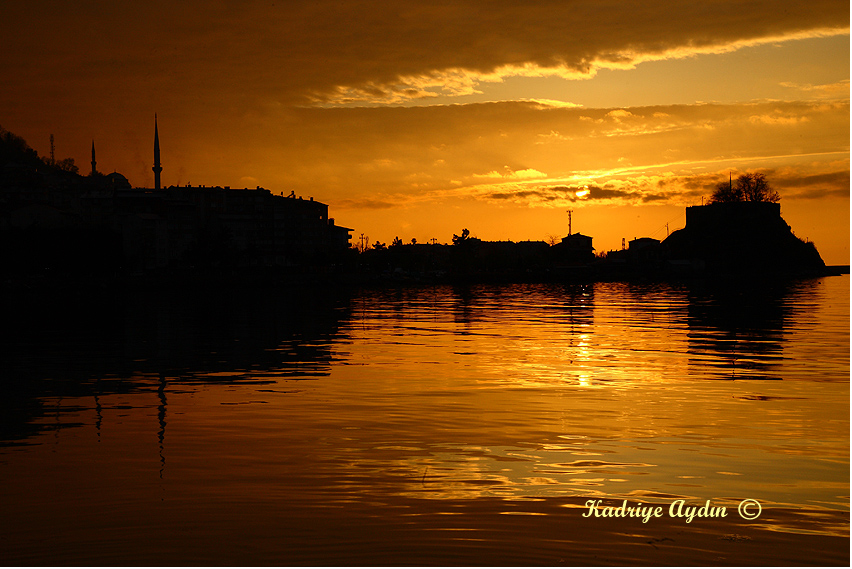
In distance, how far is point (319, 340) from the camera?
4009cm

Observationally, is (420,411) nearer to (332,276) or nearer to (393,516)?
(393,516)

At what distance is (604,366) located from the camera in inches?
1096

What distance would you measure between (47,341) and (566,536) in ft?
118

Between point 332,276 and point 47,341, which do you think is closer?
point 47,341

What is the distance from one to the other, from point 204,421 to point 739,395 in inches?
527

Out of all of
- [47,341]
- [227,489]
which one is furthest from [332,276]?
[227,489]

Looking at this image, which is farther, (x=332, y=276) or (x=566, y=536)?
(x=332, y=276)

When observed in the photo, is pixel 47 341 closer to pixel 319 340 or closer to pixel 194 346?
pixel 194 346

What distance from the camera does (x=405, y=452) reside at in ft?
48.0

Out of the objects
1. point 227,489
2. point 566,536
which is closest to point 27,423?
point 227,489

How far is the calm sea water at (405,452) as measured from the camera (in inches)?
397

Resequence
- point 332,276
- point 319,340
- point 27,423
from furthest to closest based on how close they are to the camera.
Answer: point 332,276 → point 319,340 → point 27,423

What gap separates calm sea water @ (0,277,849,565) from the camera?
10094 millimetres

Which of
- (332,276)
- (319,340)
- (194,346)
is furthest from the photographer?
(332,276)
